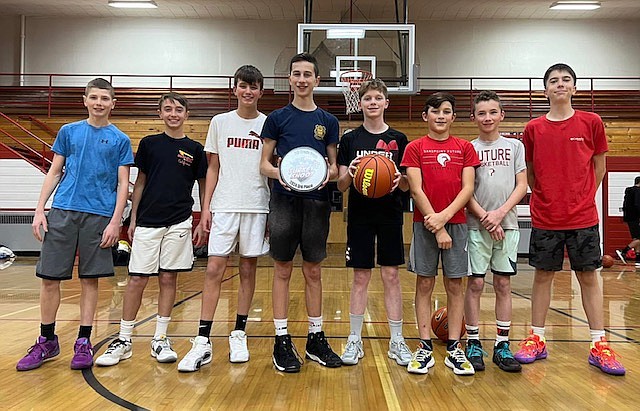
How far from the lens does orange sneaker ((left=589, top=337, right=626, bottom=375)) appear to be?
9.71 feet

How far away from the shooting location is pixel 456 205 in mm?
2973

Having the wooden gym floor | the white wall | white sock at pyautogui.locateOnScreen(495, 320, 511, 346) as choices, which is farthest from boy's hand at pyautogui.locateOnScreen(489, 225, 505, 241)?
the white wall

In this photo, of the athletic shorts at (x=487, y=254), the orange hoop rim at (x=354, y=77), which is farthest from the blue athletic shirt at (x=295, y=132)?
the orange hoop rim at (x=354, y=77)

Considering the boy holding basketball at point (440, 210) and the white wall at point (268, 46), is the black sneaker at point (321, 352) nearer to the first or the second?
the boy holding basketball at point (440, 210)

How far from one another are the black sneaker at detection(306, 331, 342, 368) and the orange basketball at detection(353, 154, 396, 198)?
37.3 inches

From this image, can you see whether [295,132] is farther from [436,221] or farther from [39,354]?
[39,354]

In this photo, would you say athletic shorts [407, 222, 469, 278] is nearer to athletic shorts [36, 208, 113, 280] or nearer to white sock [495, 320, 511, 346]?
white sock [495, 320, 511, 346]

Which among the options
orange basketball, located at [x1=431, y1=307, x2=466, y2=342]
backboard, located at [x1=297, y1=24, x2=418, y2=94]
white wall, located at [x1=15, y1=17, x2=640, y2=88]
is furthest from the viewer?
white wall, located at [x1=15, y1=17, x2=640, y2=88]

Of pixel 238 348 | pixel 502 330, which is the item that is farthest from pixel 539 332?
pixel 238 348

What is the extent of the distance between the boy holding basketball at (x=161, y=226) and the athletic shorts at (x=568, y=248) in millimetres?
2106

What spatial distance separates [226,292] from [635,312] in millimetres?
4322

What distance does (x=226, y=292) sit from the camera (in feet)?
20.4

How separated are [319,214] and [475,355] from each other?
4.09ft

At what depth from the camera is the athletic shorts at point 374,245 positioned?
3.12m
